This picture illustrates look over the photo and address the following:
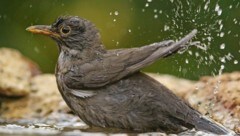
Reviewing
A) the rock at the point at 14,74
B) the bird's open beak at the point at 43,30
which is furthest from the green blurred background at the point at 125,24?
the bird's open beak at the point at 43,30

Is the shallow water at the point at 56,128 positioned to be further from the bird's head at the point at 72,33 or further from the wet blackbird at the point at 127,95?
the bird's head at the point at 72,33

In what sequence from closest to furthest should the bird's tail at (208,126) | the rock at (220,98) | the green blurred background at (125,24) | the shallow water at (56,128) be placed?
the shallow water at (56,128) → the bird's tail at (208,126) → the rock at (220,98) → the green blurred background at (125,24)

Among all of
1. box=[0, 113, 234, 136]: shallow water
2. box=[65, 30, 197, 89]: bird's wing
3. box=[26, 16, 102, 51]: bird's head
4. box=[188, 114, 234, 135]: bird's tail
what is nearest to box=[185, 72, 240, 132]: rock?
box=[188, 114, 234, 135]: bird's tail

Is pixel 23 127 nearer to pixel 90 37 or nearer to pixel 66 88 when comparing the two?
pixel 66 88

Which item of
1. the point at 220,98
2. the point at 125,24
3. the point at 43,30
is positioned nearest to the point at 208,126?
the point at 220,98

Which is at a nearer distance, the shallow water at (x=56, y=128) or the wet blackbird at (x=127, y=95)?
the shallow water at (x=56, y=128)

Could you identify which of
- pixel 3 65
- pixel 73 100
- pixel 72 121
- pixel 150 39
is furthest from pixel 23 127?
pixel 150 39
